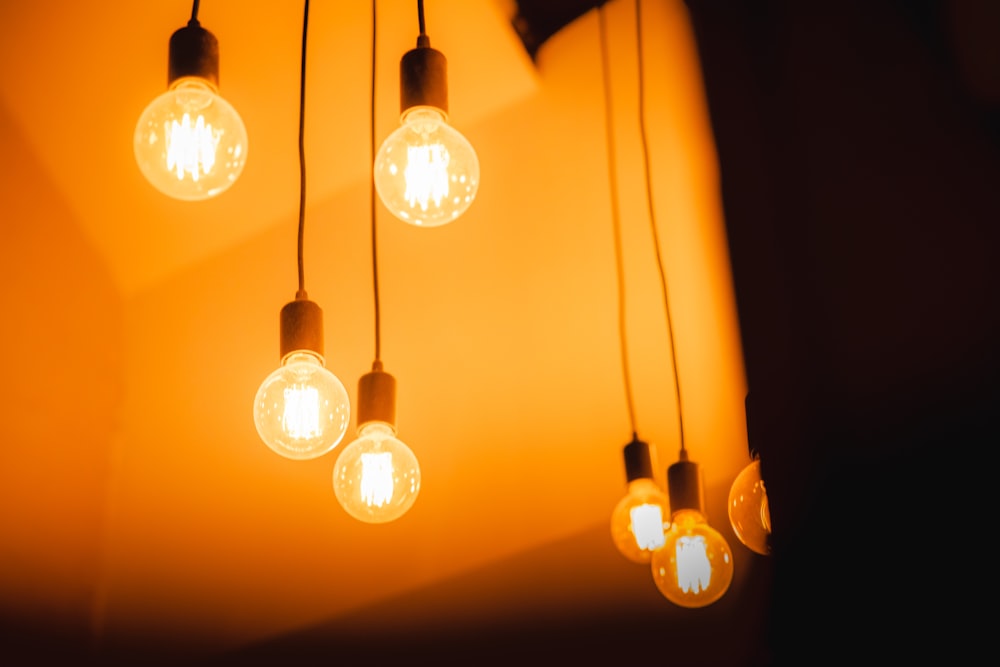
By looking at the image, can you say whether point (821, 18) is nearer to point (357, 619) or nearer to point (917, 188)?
point (917, 188)

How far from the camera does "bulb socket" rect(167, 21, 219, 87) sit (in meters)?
1.05

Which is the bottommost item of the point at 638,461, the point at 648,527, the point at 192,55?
the point at 648,527

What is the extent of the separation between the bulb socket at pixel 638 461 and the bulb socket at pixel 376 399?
49cm

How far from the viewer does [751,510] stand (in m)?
1.19

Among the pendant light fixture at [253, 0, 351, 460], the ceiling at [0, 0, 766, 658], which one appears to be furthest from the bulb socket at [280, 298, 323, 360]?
the ceiling at [0, 0, 766, 658]

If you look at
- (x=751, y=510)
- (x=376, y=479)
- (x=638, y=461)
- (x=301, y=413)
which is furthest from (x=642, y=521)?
(x=301, y=413)

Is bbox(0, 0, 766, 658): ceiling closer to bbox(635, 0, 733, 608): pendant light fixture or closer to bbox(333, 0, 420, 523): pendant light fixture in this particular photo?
bbox(635, 0, 733, 608): pendant light fixture

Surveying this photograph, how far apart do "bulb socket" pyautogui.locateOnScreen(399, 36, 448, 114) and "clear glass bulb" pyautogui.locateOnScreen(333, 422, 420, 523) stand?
442 millimetres

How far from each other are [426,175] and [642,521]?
71 centimetres

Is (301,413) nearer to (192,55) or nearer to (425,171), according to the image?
(425,171)

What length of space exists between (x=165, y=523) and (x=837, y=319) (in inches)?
67.4

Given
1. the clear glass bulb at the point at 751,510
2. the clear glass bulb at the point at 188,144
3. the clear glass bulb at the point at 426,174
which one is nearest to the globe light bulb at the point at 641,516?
the clear glass bulb at the point at 751,510

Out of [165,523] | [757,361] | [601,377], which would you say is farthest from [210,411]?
[757,361]

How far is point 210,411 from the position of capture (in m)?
2.08
